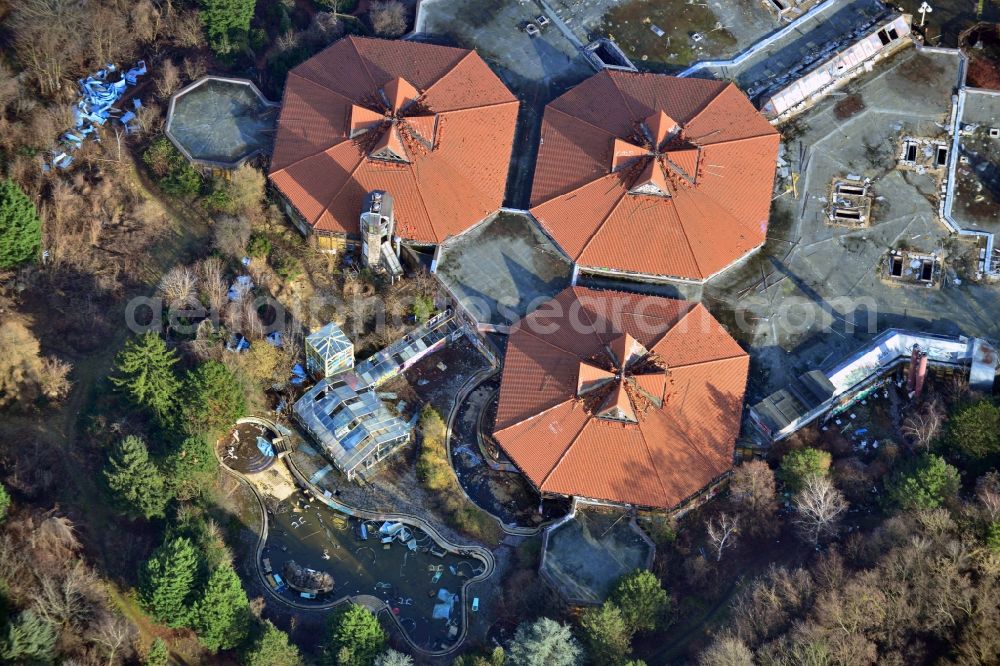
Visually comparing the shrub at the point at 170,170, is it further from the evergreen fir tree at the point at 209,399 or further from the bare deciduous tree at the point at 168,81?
the evergreen fir tree at the point at 209,399

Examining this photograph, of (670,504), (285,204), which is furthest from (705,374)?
(285,204)

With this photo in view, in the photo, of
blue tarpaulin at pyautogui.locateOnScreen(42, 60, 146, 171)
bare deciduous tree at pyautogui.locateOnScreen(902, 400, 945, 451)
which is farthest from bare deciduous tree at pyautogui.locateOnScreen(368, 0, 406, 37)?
bare deciduous tree at pyautogui.locateOnScreen(902, 400, 945, 451)

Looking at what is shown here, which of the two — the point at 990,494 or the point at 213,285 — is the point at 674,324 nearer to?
→ the point at 990,494

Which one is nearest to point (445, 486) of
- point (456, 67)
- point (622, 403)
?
point (622, 403)

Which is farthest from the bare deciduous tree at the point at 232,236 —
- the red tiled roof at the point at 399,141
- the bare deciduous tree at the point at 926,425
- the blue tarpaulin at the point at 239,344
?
the bare deciduous tree at the point at 926,425

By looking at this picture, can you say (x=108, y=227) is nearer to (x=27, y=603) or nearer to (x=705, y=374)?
(x=27, y=603)
